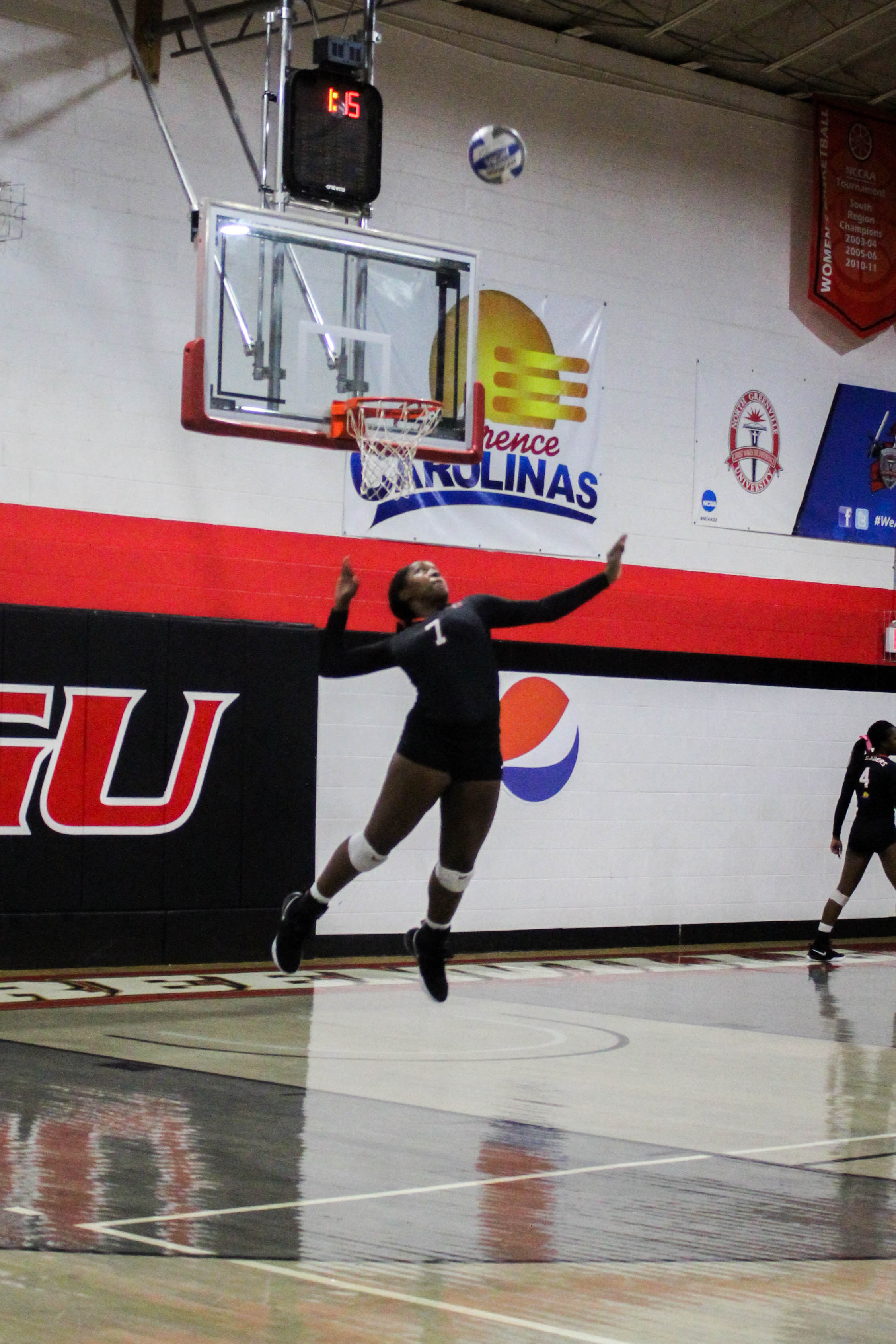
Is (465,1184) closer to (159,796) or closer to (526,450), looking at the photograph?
(159,796)

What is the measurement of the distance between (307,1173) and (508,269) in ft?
33.3

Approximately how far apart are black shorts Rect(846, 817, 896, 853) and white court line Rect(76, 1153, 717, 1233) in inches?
303

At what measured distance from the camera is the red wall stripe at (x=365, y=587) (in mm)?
12367

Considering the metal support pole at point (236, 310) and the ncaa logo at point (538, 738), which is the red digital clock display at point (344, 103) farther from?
the ncaa logo at point (538, 738)

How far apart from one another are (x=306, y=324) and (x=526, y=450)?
4.57 meters

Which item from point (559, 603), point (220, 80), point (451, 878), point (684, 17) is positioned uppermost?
point (684, 17)

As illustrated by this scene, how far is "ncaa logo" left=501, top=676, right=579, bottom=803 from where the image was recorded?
14398 millimetres

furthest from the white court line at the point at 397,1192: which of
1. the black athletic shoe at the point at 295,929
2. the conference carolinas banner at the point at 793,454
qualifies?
the conference carolinas banner at the point at 793,454

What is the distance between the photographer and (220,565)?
42.8 feet

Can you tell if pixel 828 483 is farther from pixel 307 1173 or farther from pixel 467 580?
pixel 307 1173

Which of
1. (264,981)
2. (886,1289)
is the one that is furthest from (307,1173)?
(264,981)

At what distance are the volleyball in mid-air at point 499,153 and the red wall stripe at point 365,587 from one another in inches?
167

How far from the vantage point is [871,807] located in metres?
13.8

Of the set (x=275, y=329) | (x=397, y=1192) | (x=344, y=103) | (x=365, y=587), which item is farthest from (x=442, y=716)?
(x=365, y=587)
